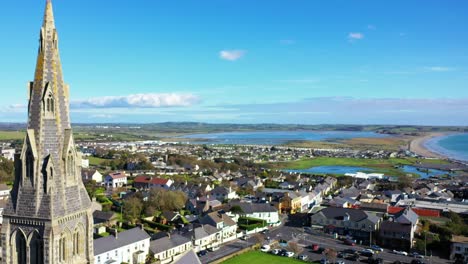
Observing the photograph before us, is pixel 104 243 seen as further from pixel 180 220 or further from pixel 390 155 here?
pixel 390 155

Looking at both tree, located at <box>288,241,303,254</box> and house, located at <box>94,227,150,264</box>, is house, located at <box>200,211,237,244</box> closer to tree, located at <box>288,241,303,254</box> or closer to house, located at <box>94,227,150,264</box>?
tree, located at <box>288,241,303,254</box>

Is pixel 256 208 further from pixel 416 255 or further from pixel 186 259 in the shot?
pixel 186 259

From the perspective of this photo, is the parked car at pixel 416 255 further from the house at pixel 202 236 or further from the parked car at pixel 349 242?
the house at pixel 202 236

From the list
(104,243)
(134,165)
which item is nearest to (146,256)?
(104,243)

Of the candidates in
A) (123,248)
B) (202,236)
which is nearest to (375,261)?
(202,236)

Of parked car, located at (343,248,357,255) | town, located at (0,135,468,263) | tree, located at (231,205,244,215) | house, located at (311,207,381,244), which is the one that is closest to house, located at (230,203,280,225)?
town, located at (0,135,468,263)
